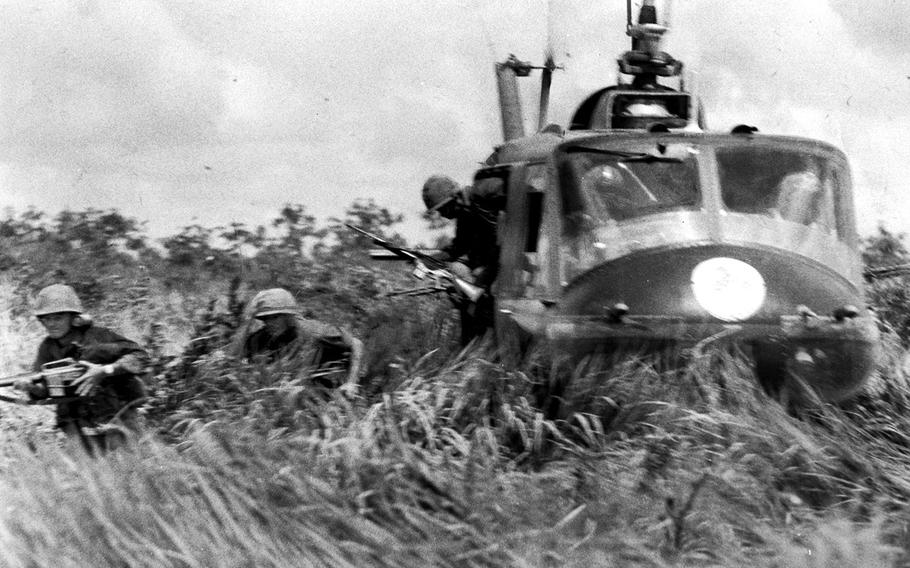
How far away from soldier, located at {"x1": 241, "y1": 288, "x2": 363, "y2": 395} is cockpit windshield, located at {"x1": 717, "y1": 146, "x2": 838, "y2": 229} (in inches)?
89.3

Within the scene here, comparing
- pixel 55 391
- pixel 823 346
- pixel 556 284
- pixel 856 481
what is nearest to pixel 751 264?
pixel 823 346

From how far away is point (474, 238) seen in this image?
10.7 m

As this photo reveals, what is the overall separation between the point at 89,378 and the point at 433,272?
318cm

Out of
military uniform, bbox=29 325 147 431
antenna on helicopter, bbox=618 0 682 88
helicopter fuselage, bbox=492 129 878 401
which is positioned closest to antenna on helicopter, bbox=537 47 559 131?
antenna on helicopter, bbox=618 0 682 88

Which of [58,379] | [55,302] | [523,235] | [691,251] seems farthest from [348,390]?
[523,235]

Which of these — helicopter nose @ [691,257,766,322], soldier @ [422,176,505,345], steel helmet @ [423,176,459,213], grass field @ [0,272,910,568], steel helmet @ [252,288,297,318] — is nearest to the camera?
grass field @ [0,272,910,568]

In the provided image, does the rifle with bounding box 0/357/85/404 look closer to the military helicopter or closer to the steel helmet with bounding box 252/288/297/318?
the steel helmet with bounding box 252/288/297/318

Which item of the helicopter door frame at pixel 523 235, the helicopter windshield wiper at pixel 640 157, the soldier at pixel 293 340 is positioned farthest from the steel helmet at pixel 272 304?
the helicopter windshield wiper at pixel 640 157

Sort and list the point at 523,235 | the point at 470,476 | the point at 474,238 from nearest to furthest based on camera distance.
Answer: the point at 470,476 < the point at 523,235 < the point at 474,238

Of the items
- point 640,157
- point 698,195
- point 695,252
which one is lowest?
point 695,252

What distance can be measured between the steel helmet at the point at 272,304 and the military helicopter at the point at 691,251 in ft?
4.10

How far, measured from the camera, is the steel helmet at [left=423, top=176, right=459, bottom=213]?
1125 centimetres

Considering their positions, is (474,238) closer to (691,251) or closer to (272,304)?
(272,304)

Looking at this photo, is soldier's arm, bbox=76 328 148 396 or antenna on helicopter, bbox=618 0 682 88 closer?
soldier's arm, bbox=76 328 148 396
